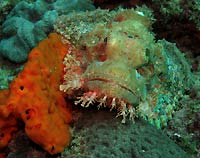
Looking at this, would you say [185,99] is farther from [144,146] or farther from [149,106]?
[144,146]

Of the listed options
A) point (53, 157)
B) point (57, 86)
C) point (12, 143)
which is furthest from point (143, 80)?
point (12, 143)

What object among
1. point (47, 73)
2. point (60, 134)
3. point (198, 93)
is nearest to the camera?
point (60, 134)

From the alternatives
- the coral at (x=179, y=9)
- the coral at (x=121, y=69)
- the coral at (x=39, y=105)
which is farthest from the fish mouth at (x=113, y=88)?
the coral at (x=179, y=9)

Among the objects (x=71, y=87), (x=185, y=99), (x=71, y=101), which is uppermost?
(x=71, y=87)

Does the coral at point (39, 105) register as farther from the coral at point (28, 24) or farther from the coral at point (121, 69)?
the coral at point (28, 24)

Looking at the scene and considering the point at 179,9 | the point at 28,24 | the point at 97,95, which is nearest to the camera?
the point at 97,95

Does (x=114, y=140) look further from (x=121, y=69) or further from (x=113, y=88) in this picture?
(x=121, y=69)

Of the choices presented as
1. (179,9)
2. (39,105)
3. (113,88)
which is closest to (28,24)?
(39,105)

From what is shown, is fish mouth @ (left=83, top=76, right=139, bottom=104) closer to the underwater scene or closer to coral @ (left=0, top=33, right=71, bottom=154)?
the underwater scene
